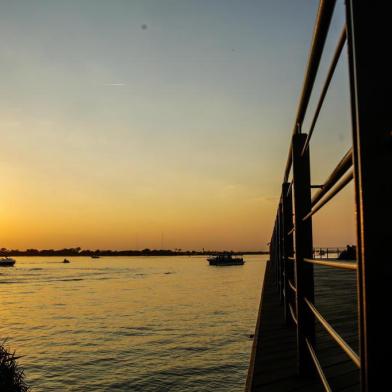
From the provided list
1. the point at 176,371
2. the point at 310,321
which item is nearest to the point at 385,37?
the point at 310,321

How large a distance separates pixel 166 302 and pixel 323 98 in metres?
36.7

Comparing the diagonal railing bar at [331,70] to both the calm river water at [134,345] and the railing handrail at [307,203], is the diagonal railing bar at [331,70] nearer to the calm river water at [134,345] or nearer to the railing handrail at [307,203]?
the railing handrail at [307,203]

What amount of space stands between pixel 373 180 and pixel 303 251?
6.18ft

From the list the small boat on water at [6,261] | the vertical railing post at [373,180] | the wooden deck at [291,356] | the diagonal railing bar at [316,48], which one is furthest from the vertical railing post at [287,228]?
the small boat on water at [6,261]

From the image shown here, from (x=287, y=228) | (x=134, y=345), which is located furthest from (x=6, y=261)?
(x=287, y=228)

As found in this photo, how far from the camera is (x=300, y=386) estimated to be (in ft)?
9.92

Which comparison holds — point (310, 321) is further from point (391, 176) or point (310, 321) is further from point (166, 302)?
point (166, 302)

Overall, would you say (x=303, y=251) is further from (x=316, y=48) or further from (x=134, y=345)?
(x=134, y=345)

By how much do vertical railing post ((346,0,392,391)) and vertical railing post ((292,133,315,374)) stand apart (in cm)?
170

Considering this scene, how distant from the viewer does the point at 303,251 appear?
281 centimetres

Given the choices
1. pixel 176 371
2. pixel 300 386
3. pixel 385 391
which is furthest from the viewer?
pixel 176 371

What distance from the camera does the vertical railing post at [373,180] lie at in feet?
3.22

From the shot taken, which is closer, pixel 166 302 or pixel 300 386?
pixel 300 386

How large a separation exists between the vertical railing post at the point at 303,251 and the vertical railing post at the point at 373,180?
5.57ft
